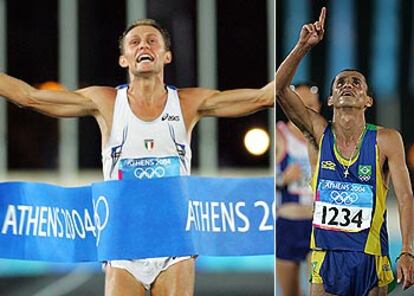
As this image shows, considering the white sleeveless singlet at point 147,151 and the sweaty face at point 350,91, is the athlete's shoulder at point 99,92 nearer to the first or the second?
the white sleeveless singlet at point 147,151

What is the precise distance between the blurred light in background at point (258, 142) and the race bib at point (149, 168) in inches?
11.4

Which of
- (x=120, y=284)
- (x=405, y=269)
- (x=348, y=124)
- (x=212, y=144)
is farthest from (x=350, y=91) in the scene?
(x=120, y=284)

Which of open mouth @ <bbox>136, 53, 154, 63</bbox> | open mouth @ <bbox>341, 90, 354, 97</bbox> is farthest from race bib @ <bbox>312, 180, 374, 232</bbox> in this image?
open mouth @ <bbox>136, 53, 154, 63</bbox>

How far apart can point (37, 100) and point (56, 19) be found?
33 centimetres

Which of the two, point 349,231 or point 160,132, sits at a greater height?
point 160,132

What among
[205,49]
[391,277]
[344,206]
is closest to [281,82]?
[205,49]

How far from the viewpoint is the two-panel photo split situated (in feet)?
11.1

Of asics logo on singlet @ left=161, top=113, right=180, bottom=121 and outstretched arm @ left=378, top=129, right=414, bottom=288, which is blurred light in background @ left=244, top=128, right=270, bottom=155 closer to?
asics logo on singlet @ left=161, top=113, right=180, bottom=121

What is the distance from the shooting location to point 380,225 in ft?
11.3

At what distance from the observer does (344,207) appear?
345 cm

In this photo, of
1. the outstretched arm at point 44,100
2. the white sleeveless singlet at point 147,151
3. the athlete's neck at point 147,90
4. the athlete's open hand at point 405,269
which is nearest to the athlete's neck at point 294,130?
the white sleeveless singlet at point 147,151

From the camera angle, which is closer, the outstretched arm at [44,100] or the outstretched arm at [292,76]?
the outstretched arm at [292,76]

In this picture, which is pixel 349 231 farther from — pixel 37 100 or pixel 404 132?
pixel 37 100

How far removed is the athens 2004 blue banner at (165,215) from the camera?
3447 mm
